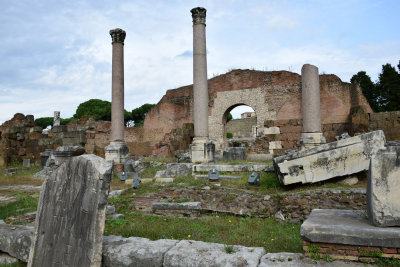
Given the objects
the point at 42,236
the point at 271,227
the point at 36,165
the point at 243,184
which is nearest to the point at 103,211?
the point at 42,236

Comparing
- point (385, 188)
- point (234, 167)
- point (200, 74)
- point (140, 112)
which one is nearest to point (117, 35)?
point (200, 74)

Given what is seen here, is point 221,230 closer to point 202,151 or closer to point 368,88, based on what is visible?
point 202,151

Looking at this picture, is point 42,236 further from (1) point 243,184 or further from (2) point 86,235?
(1) point 243,184

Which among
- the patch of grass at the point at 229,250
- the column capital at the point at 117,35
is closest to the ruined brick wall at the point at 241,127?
the column capital at the point at 117,35

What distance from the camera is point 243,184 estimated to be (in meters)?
6.99

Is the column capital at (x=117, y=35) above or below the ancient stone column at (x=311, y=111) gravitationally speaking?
above

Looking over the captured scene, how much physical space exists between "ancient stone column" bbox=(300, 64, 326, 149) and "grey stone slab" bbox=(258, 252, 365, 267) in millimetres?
7319

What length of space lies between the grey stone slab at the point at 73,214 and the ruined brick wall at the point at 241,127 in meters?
32.6

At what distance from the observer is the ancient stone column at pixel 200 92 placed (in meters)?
10.1

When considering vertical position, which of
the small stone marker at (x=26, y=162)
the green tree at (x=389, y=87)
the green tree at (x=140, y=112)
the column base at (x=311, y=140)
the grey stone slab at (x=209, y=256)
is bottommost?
the grey stone slab at (x=209, y=256)

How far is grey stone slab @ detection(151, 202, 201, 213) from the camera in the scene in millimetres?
5621

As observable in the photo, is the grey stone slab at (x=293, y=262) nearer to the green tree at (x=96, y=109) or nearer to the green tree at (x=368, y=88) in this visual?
the green tree at (x=368, y=88)

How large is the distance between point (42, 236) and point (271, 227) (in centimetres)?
305

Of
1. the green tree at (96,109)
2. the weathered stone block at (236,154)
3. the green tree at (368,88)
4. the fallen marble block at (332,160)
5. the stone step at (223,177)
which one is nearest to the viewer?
the fallen marble block at (332,160)
